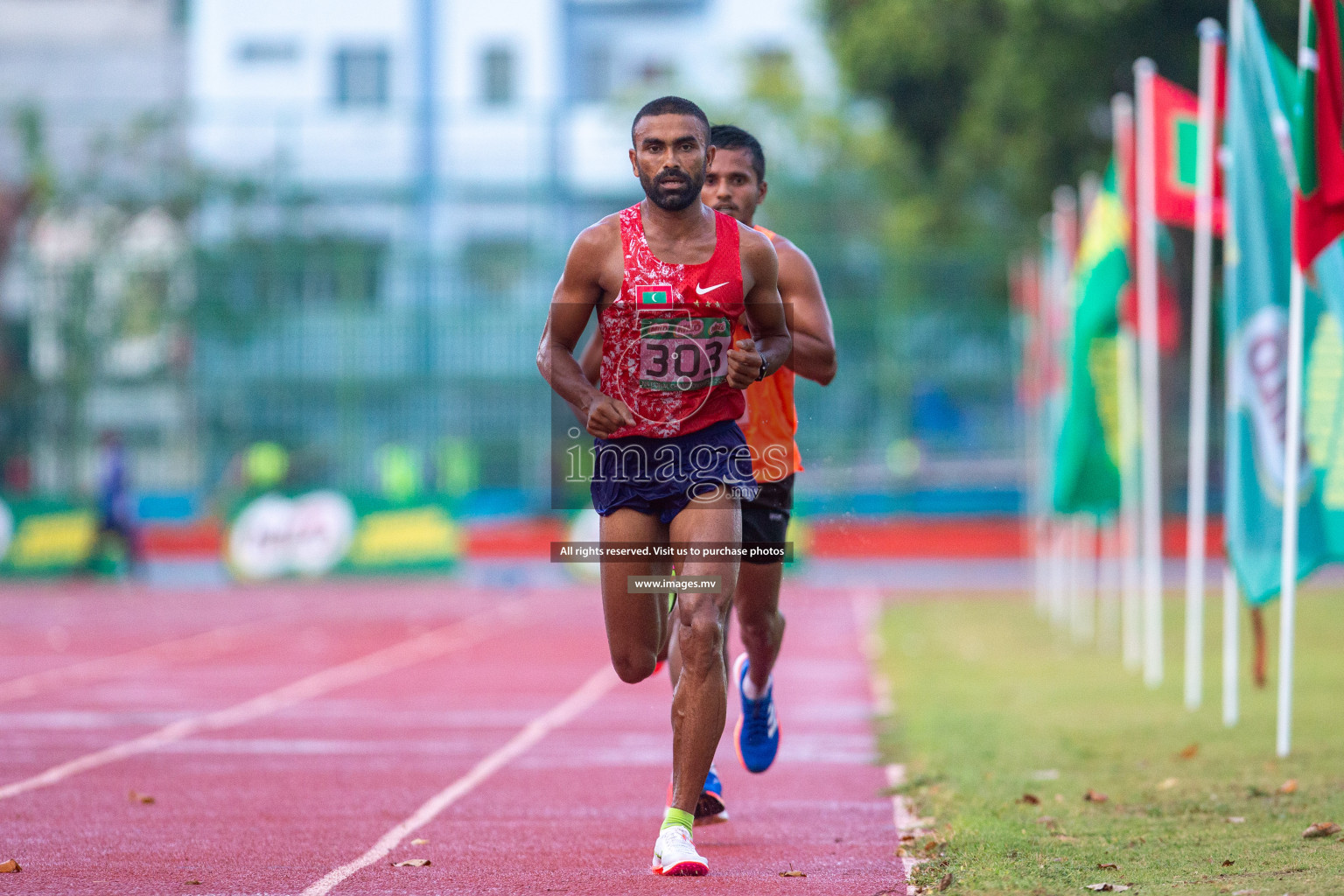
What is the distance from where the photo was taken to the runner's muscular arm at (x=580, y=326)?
613cm

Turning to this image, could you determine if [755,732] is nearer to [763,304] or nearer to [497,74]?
[763,304]

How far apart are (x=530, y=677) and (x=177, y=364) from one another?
63.3 feet

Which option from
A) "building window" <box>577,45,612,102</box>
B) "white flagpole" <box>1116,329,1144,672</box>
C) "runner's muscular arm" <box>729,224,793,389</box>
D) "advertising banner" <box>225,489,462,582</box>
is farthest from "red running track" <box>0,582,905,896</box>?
A: "building window" <box>577,45,612,102</box>

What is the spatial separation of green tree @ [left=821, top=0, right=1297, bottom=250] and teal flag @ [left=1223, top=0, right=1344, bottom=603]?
15340mm

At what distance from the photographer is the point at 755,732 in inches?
299

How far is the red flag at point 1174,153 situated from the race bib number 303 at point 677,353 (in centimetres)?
808

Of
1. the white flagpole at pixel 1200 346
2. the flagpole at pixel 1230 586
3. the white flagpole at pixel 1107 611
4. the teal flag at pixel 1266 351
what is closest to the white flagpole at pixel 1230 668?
the flagpole at pixel 1230 586

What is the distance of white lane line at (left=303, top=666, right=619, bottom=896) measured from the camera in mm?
6340

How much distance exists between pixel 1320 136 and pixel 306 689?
332 inches

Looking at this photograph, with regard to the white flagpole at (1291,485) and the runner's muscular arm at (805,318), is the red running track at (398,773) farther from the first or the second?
the white flagpole at (1291,485)

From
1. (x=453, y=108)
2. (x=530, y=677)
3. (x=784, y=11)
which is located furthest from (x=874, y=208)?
(x=530, y=677)

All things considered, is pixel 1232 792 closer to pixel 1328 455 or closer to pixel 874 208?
pixel 1328 455

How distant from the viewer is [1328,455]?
9492mm

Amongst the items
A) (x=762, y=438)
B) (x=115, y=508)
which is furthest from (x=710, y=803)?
(x=115, y=508)
